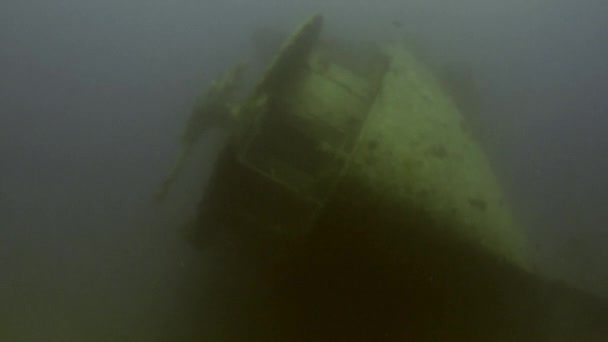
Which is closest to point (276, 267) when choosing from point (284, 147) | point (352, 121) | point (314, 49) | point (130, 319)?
point (284, 147)

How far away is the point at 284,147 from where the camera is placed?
14.8 feet

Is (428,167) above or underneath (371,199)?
above

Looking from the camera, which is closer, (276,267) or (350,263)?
(350,263)

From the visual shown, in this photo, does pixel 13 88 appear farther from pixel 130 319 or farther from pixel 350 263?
pixel 350 263

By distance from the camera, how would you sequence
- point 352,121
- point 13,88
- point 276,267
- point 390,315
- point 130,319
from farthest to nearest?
point 13,88 < point 130,319 < point 276,267 < point 390,315 < point 352,121

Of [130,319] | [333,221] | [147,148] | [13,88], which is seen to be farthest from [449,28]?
[13,88]

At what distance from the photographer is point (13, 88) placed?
96.9 feet

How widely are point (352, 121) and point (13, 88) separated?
31399 millimetres

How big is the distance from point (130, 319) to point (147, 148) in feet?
31.5

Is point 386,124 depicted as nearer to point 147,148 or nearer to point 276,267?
point 276,267

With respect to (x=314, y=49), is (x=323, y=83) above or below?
below

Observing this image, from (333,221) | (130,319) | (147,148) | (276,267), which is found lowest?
(130,319)

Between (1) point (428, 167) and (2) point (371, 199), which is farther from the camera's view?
(1) point (428, 167)

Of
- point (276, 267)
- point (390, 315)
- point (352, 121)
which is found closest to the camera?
point (352, 121)
